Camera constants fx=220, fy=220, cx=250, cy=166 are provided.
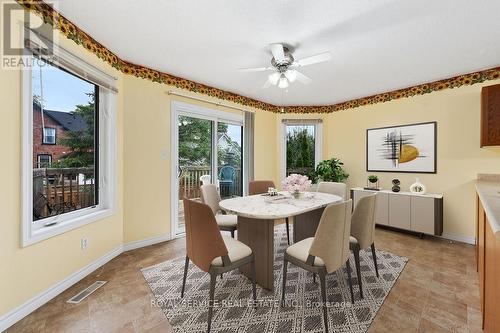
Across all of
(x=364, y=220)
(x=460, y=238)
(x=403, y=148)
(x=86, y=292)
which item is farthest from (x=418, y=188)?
(x=86, y=292)

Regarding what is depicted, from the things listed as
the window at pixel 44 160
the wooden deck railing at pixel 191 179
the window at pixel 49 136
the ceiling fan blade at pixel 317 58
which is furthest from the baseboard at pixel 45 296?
the ceiling fan blade at pixel 317 58

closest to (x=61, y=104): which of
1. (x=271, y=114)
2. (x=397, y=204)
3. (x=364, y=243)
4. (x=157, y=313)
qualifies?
(x=157, y=313)

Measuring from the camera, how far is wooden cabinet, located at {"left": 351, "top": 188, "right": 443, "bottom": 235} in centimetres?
322

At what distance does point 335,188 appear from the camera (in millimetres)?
3078

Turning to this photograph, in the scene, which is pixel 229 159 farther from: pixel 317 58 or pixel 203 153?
pixel 317 58

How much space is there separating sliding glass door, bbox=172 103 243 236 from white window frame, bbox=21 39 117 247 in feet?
2.84

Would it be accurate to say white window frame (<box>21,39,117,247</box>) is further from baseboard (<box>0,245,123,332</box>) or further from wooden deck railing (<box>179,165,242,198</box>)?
wooden deck railing (<box>179,165,242,198</box>)

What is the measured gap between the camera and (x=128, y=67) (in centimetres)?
290

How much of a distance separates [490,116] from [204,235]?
12.5 ft

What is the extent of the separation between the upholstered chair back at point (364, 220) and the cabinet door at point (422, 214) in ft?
6.27

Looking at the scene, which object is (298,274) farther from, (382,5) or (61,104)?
(61,104)

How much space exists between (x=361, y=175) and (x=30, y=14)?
4966 mm

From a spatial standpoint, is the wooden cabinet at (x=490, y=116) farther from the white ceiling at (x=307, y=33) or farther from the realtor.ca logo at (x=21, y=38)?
the realtor.ca logo at (x=21, y=38)

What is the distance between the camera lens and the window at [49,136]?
2.00 metres
